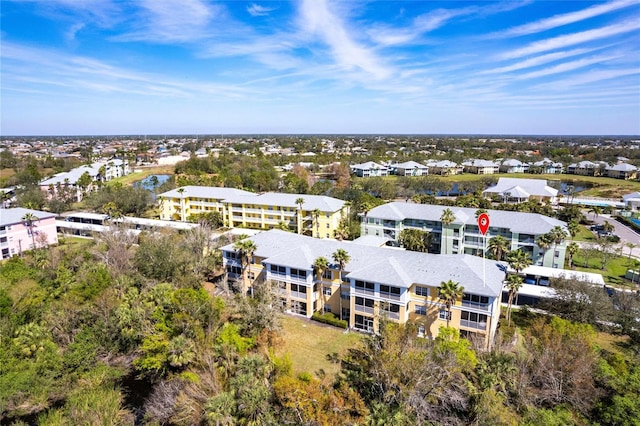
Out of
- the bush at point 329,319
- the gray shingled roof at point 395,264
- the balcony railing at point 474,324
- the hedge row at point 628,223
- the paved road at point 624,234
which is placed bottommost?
the bush at point 329,319

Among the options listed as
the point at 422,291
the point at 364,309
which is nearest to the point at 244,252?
the point at 364,309

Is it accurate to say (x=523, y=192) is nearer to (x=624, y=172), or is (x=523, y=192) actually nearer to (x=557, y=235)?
(x=557, y=235)

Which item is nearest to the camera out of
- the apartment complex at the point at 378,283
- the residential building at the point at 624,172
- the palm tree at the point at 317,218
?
the apartment complex at the point at 378,283

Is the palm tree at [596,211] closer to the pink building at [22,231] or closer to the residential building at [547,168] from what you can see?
the residential building at [547,168]

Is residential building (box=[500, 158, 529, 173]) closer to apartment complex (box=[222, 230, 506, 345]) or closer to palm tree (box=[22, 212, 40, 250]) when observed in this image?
→ apartment complex (box=[222, 230, 506, 345])

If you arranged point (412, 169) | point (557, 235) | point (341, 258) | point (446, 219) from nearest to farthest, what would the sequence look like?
point (341, 258), point (557, 235), point (446, 219), point (412, 169)

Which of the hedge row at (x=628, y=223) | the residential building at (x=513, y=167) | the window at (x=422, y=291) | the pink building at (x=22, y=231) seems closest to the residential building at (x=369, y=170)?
the residential building at (x=513, y=167)
